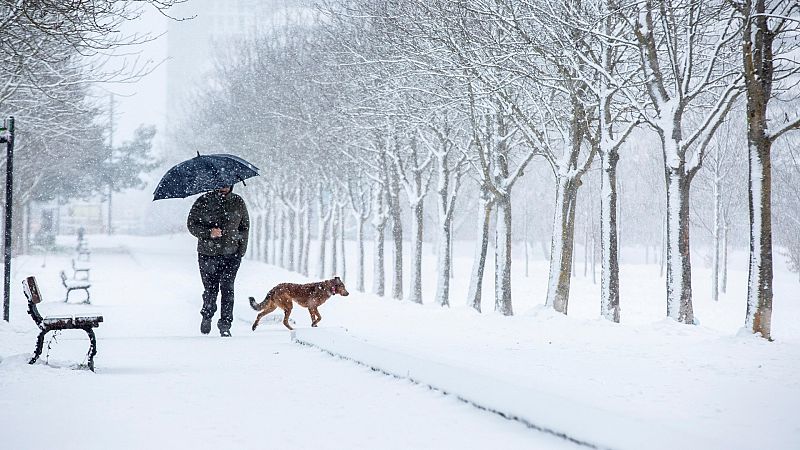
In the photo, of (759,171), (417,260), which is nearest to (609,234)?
(759,171)

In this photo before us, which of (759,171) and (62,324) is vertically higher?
(759,171)

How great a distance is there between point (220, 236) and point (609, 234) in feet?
25.4

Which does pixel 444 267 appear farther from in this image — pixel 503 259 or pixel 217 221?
pixel 217 221

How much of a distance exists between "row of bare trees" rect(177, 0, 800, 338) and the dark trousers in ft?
21.6

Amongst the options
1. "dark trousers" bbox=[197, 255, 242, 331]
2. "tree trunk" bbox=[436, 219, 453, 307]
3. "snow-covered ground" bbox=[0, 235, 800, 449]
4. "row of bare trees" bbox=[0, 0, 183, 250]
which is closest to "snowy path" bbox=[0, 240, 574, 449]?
"snow-covered ground" bbox=[0, 235, 800, 449]

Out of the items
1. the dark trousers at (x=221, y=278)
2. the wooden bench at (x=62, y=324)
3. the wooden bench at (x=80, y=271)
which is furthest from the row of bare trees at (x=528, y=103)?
the wooden bench at (x=80, y=271)

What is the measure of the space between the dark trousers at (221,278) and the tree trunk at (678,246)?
7071 mm

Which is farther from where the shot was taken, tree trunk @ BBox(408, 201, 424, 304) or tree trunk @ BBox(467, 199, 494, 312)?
tree trunk @ BBox(408, 201, 424, 304)

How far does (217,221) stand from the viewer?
1064 cm

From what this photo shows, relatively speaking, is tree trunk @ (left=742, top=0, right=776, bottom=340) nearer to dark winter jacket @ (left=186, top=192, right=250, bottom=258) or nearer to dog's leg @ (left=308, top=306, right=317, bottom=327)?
dog's leg @ (left=308, top=306, right=317, bottom=327)

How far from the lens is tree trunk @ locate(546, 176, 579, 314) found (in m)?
15.7

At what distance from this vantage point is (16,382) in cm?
695

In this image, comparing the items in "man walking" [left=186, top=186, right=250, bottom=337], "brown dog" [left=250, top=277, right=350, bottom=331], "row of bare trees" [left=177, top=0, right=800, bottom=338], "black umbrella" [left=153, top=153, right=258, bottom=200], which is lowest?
"brown dog" [left=250, top=277, right=350, bottom=331]

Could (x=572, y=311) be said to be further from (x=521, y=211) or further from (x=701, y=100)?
(x=521, y=211)
